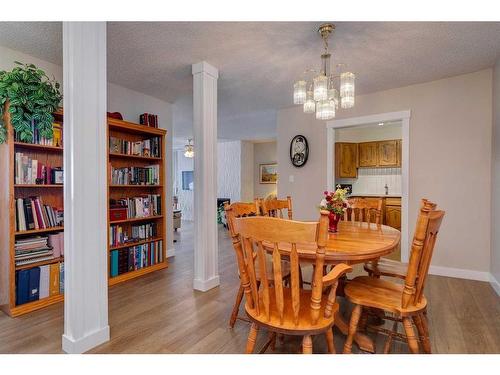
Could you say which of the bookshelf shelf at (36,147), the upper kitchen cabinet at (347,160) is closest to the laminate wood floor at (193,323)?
the bookshelf shelf at (36,147)

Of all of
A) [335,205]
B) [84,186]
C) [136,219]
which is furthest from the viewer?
[136,219]

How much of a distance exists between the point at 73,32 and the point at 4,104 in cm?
118

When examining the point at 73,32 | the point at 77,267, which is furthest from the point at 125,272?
the point at 73,32

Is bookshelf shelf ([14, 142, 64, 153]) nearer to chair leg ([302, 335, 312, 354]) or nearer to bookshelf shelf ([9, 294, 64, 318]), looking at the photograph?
bookshelf shelf ([9, 294, 64, 318])

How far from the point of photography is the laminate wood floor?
1762 mm

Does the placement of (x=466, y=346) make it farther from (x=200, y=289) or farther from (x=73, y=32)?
(x=73, y=32)

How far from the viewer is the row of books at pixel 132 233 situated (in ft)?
10.1

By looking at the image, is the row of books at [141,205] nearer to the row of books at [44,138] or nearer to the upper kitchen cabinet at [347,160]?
the row of books at [44,138]

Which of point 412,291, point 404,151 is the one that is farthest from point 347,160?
point 412,291

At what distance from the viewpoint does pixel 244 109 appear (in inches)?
185

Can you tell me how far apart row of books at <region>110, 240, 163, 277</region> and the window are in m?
5.39

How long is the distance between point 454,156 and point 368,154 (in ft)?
8.65

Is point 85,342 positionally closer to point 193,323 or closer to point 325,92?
point 193,323

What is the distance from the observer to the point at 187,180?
891 cm
